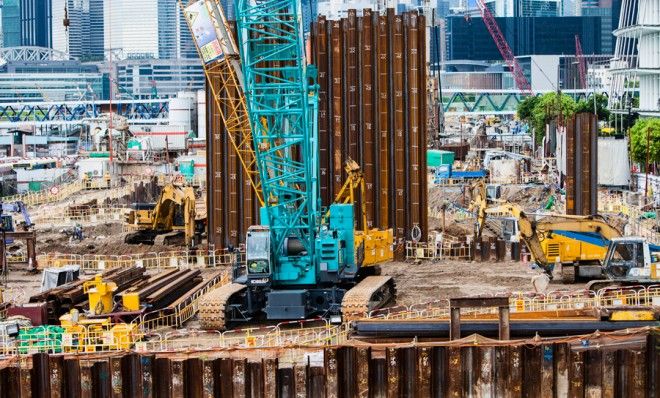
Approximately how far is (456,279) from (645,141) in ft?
123

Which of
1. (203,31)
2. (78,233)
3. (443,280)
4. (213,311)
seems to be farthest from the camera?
(78,233)

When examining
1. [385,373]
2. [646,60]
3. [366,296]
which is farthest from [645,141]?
[385,373]

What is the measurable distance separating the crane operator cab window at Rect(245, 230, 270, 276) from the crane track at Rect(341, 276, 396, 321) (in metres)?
2.64

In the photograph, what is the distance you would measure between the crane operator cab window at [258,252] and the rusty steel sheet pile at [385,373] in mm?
8521

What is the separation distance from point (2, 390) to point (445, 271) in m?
22.8

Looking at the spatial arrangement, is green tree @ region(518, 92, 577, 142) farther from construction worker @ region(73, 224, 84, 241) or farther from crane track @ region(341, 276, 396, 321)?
crane track @ region(341, 276, 396, 321)

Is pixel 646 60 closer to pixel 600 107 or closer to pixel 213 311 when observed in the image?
pixel 600 107

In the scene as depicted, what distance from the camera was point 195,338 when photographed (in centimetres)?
4300

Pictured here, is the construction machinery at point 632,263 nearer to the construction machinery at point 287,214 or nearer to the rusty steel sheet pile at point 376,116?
the construction machinery at point 287,214

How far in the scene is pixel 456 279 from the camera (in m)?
53.6

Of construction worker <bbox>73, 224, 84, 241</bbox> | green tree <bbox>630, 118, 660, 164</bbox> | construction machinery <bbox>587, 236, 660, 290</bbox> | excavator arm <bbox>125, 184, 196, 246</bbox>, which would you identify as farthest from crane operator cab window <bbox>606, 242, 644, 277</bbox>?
green tree <bbox>630, 118, 660, 164</bbox>

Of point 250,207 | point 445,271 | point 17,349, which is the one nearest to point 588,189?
point 445,271

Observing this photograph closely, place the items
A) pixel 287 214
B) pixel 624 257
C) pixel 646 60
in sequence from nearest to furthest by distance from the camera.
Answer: pixel 624 257, pixel 287 214, pixel 646 60

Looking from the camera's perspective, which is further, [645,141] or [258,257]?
[645,141]
